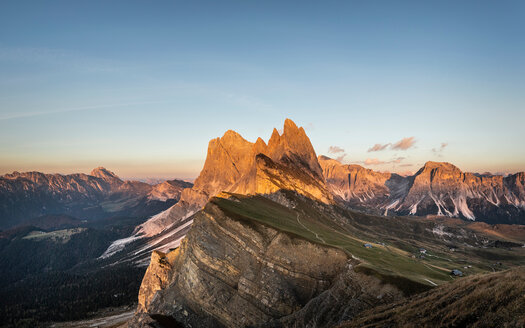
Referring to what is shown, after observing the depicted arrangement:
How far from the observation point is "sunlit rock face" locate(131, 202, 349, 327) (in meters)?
64.4

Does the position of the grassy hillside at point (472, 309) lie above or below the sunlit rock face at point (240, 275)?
above

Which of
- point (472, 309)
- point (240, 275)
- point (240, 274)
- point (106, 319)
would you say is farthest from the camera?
point (106, 319)

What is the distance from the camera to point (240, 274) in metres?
71.9

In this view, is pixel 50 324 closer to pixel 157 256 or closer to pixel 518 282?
pixel 157 256

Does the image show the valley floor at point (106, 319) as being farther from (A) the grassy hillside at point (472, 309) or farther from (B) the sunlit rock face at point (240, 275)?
(A) the grassy hillside at point (472, 309)

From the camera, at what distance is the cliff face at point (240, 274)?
64.3m

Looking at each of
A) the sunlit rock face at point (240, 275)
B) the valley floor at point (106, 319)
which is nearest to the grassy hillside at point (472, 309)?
the sunlit rock face at point (240, 275)

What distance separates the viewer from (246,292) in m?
67.8

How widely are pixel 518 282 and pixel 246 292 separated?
53700mm

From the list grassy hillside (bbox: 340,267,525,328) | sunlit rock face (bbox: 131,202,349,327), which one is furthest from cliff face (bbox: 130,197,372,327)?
grassy hillside (bbox: 340,267,525,328)

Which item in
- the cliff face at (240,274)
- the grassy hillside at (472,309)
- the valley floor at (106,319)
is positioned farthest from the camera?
the valley floor at (106,319)

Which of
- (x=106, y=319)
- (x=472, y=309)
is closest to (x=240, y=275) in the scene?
(x=472, y=309)

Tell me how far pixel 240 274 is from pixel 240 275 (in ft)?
0.85

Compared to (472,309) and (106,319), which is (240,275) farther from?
(106,319)
